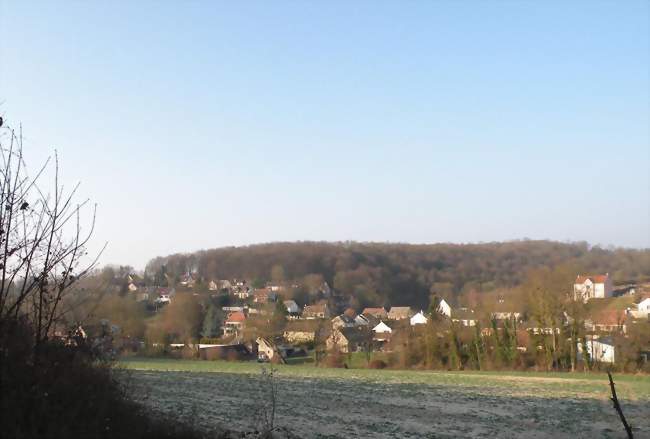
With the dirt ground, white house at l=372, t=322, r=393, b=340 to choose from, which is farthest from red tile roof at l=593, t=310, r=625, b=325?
white house at l=372, t=322, r=393, b=340

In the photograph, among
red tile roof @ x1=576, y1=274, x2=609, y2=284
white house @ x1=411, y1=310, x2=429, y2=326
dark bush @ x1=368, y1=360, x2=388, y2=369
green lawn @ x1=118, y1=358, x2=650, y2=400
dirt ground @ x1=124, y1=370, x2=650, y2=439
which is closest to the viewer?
dirt ground @ x1=124, y1=370, x2=650, y2=439

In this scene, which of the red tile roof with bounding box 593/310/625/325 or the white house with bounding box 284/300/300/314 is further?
the white house with bounding box 284/300/300/314

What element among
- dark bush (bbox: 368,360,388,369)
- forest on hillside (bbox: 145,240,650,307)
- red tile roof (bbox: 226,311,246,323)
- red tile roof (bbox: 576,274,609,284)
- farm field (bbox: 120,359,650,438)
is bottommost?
dark bush (bbox: 368,360,388,369)

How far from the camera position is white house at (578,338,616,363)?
42.2 meters

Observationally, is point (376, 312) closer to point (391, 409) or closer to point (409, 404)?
point (409, 404)

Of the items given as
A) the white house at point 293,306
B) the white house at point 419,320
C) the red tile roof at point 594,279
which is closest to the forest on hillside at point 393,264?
the white house at point 293,306

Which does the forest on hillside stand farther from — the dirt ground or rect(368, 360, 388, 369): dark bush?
the dirt ground

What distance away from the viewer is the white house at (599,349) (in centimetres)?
4217

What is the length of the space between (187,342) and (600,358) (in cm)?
3584

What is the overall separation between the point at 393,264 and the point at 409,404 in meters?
84.2

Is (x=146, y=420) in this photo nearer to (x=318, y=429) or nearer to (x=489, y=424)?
(x=318, y=429)

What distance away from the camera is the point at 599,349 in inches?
1695

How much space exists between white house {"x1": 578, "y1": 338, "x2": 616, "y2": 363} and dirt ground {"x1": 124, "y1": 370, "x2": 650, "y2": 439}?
11.7 metres

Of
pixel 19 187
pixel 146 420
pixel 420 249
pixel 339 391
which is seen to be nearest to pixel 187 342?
pixel 339 391
